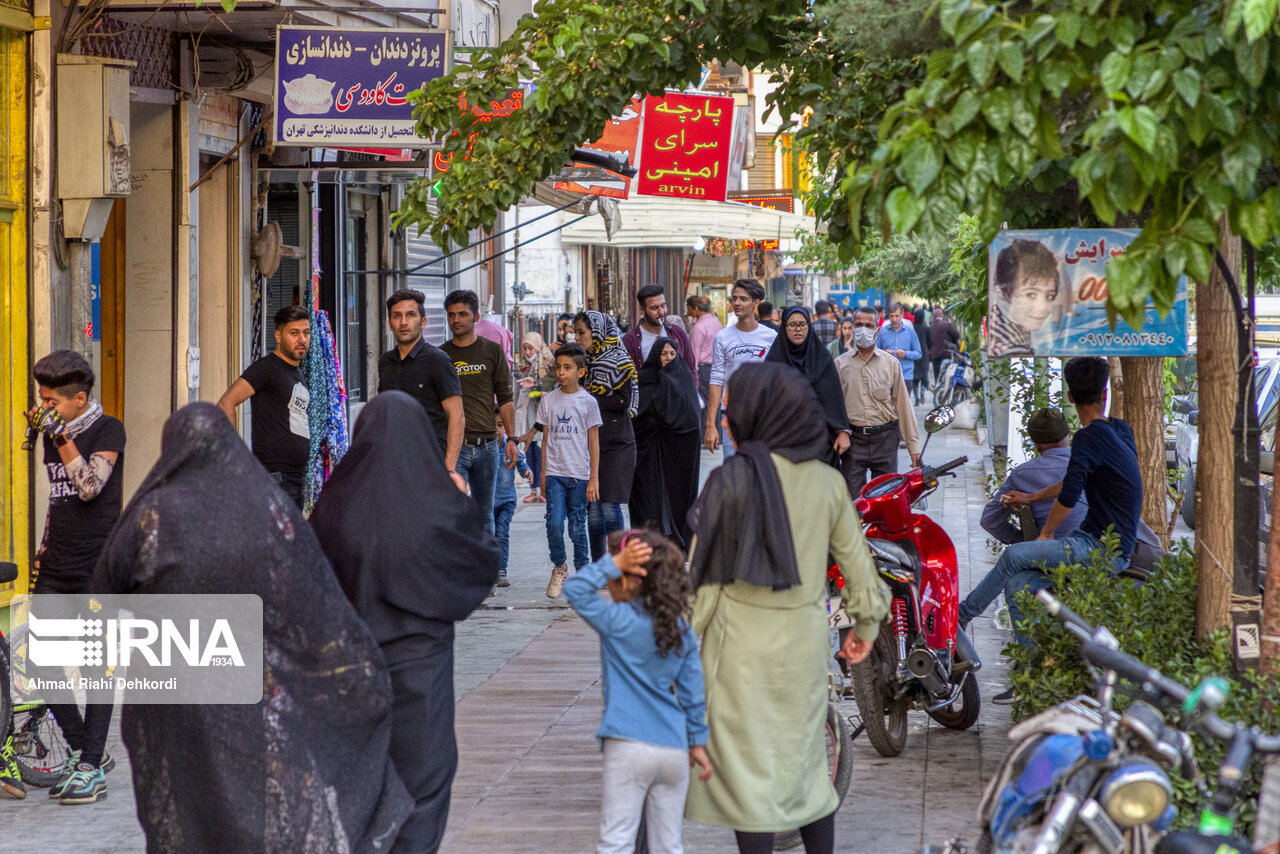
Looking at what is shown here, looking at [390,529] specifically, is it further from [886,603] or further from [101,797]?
[101,797]

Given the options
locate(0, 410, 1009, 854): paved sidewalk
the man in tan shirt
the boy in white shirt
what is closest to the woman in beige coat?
locate(0, 410, 1009, 854): paved sidewalk

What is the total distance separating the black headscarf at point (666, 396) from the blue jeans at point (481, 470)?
1154mm

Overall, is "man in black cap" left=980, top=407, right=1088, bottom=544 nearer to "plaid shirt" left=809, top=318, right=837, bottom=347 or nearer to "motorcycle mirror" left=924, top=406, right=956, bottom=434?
"motorcycle mirror" left=924, top=406, right=956, bottom=434

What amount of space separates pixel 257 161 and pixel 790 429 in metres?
7.71

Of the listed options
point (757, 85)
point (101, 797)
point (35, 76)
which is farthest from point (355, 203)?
point (757, 85)

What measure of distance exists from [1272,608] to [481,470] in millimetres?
6132

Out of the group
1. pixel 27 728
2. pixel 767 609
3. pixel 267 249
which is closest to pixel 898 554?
pixel 767 609

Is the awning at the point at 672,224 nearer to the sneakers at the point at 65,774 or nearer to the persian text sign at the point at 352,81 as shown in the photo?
the persian text sign at the point at 352,81

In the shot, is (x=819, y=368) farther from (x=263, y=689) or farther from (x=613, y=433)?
(x=263, y=689)

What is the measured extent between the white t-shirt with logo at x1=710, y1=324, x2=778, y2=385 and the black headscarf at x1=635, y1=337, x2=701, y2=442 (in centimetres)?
140

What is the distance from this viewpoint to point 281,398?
7898 mm

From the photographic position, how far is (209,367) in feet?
34.6

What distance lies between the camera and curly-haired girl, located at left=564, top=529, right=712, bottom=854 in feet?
13.3

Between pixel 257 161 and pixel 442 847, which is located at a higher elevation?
pixel 257 161
